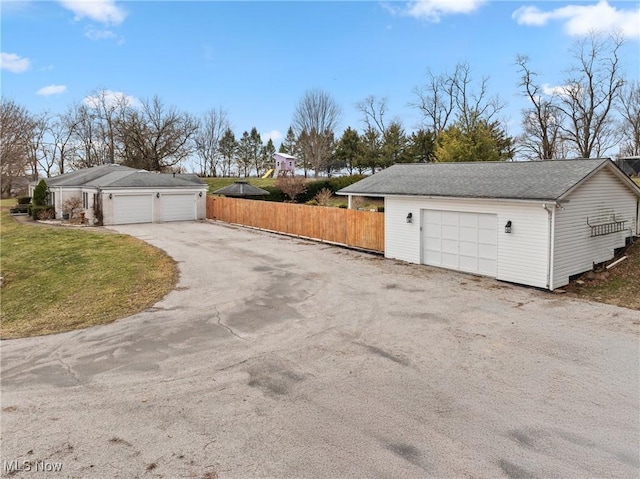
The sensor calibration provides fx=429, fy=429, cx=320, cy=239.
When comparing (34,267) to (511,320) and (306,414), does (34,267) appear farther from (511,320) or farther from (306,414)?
(511,320)

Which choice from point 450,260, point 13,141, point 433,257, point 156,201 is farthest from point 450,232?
point 13,141

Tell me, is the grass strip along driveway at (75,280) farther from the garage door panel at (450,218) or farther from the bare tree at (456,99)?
the bare tree at (456,99)

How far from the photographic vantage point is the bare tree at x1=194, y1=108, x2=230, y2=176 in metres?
58.7

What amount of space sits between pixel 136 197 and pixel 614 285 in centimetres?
2569

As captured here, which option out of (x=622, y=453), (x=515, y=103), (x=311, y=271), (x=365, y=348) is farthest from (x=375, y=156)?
(x=622, y=453)

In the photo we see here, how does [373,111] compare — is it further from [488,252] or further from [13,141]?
[488,252]

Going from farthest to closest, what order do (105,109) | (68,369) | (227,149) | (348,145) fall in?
(227,149)
(105,109)
(348,145)
(68,369)

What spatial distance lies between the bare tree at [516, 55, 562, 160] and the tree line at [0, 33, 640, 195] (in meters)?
0.09

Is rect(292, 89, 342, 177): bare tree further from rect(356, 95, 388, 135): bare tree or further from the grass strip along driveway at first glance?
the grass strip along driveway

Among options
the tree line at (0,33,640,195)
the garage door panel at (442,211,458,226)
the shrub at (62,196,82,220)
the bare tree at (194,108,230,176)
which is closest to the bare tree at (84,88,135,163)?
the tree line at (0,33,640,195)

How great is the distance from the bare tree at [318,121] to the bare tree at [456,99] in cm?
1015

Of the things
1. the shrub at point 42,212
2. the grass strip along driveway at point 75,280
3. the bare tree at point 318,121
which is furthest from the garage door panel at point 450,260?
the bare tree at point 318,121

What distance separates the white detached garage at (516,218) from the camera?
1198 cm

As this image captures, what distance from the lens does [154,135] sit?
155 ft
